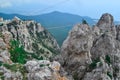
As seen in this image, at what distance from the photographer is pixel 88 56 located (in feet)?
292

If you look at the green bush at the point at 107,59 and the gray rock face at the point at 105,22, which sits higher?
the gray rock face at the point at 105,22

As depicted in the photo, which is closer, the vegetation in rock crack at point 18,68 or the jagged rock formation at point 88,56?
the vegetation in rock crack at point 18,68

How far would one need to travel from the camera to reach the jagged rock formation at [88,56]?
83869 millimetres

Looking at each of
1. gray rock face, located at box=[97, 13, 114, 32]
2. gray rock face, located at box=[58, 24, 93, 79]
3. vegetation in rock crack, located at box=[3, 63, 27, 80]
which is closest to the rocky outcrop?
vegetation in rock crack, located at box=[3, 63, 27, 80]

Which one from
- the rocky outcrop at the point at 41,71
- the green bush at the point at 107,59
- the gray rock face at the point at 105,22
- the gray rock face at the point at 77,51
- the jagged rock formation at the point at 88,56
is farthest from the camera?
the gray rock face at the point at 105,22

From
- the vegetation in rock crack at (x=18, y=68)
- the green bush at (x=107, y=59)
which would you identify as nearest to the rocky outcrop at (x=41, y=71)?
the vegetation in rock crack at (x=18, y=68)

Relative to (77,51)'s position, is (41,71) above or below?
above

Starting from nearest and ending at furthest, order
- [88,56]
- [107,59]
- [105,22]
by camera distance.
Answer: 1. [88,56]
2. [107,59]
3. [105,22]

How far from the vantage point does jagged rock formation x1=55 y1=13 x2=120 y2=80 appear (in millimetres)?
83869

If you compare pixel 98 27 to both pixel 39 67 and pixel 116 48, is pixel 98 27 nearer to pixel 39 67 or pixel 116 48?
pixel 116 48

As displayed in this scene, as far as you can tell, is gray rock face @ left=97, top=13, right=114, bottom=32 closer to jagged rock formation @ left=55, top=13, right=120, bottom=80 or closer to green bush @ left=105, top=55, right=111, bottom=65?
jagged rock formation @ left=55, top=13, right=120, bottom=80

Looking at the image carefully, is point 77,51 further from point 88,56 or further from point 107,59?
point 107,59

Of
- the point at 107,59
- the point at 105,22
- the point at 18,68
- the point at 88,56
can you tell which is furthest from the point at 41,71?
the point at 105,22

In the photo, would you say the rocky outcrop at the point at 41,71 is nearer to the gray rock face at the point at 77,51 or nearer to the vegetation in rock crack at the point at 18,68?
the vegetation in rock crack at the point at 18,68
